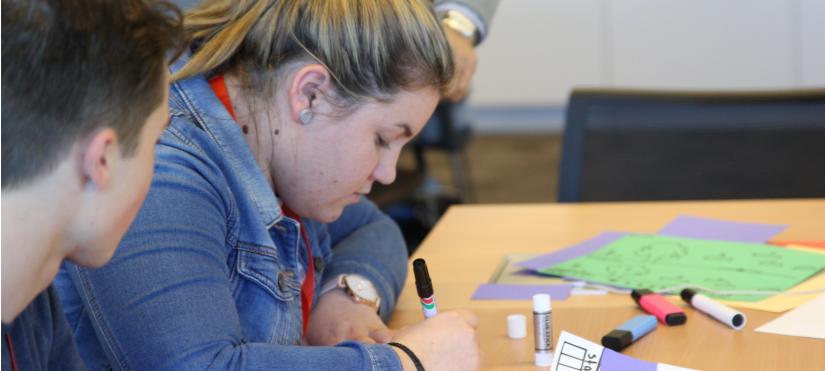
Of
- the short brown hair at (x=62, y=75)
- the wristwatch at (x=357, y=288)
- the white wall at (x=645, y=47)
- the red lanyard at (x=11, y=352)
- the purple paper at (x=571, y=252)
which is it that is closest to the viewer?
the short brown hair at (x=62, y=75)

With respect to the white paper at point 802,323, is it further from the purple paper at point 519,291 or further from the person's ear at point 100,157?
the person's ear at point 100,157

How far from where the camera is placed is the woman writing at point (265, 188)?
Answer: 39.0 inches

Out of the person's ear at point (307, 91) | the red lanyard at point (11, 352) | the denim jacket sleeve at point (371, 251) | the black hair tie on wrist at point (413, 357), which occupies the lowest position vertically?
the denim jacket sleeve at point (371, 251)

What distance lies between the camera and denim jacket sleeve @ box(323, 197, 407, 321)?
1.41 metres

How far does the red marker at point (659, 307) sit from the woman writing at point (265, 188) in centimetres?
24

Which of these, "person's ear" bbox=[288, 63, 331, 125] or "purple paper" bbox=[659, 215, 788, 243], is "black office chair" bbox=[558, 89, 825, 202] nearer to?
"purple paper" bbox=[659, 215, 788, 243]

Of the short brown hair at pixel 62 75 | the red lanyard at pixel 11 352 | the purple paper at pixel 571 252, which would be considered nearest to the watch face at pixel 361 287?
the purple paper at pixel 571 252

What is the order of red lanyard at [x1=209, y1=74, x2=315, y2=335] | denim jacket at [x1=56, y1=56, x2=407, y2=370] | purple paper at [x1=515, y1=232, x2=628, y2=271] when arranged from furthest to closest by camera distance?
purple paper at [x1=515, y1=232, x2=628, y2=271], red lanyard at [x1=209, y1=74, x2=315, y2=335], denim jacket at [x1=56, y1=56, x2=407, y2=370]

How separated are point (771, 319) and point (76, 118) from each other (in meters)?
0.86

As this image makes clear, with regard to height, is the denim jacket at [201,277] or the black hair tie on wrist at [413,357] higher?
the denim jacket at [201,277]

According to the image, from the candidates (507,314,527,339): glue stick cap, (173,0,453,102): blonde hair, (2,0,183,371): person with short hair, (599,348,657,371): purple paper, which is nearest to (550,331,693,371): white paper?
(599,348,657,371): purple paper

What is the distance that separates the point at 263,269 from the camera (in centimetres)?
115

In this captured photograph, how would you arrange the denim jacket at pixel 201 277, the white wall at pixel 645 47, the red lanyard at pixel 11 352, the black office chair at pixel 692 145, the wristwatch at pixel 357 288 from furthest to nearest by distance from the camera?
the white wall at pixel 645 47 → the black office chair at pixel 692 145 → the wristwatch at pixel 357 288 → the denim jacket at pixel 201 277 → the red lanyard at pixel 11 352

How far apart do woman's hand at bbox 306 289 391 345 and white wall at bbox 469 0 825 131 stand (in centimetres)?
403
